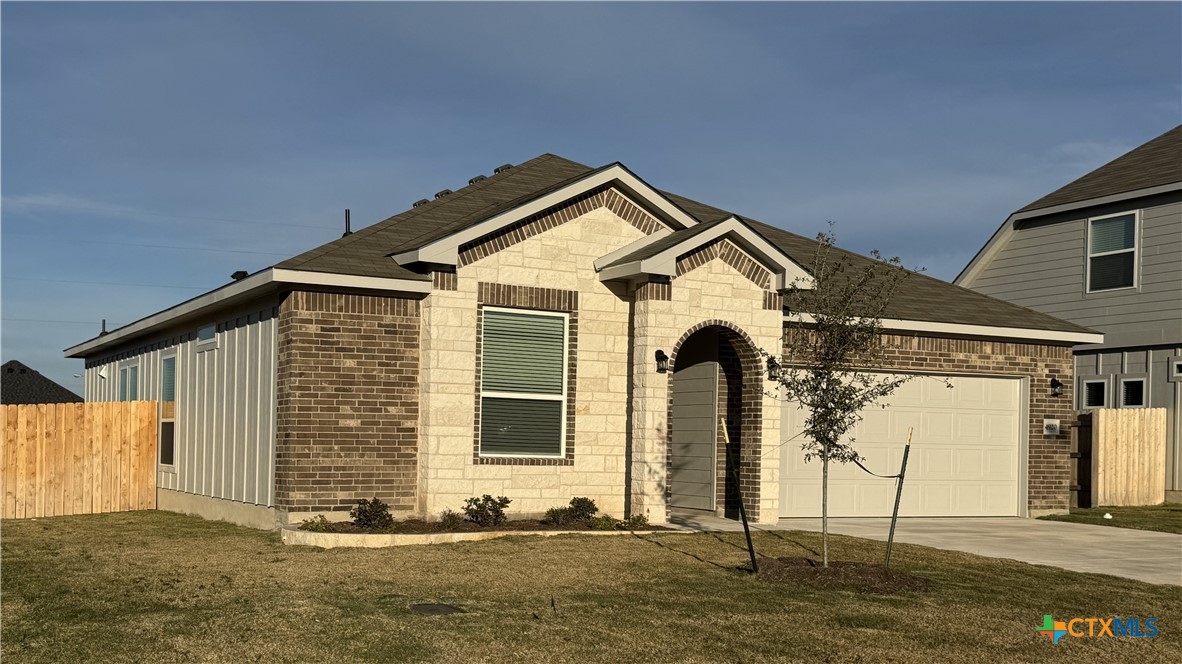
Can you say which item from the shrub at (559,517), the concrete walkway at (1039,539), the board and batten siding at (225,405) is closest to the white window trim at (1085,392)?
the concrete walkway at (1039,539)

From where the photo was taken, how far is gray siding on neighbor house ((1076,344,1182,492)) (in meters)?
22.3

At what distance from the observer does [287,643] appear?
827cm

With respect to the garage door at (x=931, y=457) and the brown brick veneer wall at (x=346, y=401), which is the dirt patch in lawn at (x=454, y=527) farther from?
the garage door at (x=931, y=457)

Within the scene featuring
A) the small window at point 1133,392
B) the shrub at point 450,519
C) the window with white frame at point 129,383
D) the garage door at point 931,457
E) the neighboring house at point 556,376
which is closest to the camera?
the shrub at point 450,519

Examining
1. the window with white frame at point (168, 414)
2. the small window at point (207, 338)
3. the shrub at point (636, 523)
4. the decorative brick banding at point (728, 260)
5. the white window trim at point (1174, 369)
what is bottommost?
the shrub at point (636, 523)

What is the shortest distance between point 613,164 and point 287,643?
10110 millimetres

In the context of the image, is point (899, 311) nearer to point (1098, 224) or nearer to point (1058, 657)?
point (1098, 224)

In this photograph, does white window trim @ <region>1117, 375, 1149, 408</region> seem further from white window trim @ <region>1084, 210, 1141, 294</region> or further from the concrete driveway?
the concrete driveway

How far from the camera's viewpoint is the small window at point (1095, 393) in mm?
24078

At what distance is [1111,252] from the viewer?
24.1m

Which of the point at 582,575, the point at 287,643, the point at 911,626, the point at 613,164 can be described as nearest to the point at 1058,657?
the point at 911,626

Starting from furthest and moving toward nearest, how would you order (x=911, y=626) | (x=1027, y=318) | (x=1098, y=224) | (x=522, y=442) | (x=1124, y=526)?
1. (x=1098, y=224)
2. (x=1027, y=318)
3. (x=1124, y=526)
4. (x=522, y=442)
5. (x=911, y=626)

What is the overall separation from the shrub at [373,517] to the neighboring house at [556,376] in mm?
491

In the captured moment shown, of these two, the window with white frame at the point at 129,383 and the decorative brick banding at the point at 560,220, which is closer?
the decorative brick banding at the point at 560,220
